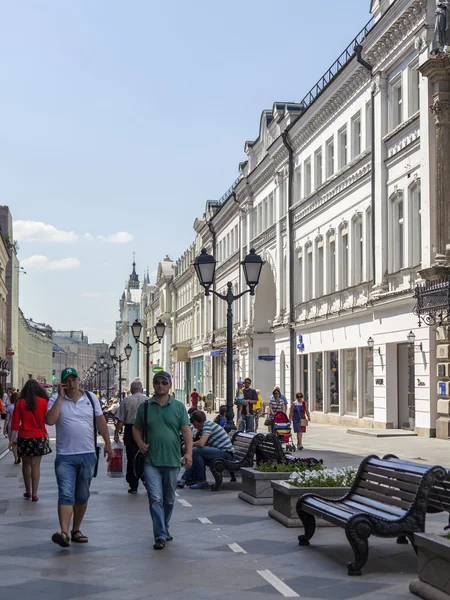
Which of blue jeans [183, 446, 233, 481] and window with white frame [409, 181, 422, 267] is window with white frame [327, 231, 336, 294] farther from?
blue jeans [183, 446, 233, 481]

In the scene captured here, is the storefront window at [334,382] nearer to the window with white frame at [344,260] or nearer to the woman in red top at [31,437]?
the window with white frame at [344,260]

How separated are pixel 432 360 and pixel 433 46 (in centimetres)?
821

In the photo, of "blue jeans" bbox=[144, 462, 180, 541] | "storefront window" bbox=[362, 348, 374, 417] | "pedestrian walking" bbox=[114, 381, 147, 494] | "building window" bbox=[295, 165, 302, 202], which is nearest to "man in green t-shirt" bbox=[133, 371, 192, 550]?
"blue jeans" bbox=[144, 462, 180, 541]

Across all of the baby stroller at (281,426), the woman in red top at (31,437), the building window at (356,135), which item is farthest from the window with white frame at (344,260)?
the woman in red top at (31,437)

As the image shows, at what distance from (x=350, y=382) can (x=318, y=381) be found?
448 centimetres

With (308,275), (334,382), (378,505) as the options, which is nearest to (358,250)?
(334,382)

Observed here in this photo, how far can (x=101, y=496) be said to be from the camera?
14.3m

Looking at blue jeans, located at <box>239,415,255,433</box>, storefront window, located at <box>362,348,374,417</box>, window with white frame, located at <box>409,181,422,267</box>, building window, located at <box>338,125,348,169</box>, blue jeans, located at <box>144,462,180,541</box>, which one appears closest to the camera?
blue jeans, located at <box>144,462,180,541</box>

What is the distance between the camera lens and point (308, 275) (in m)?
41.9

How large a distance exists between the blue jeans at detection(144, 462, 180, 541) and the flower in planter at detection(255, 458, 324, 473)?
2.92 m

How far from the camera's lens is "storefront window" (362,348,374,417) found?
33.1 meters

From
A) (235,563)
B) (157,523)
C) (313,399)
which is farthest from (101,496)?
(313,399)

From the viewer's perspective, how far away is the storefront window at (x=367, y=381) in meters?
33.1

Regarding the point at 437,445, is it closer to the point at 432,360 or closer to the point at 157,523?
the point at 432,360
